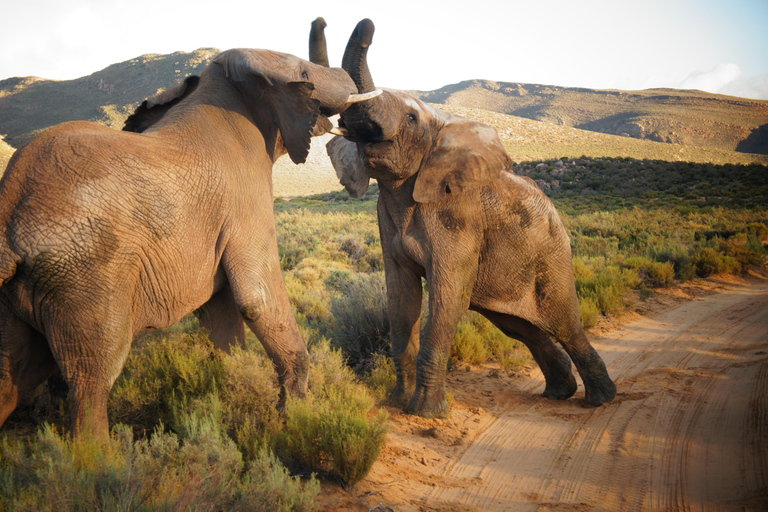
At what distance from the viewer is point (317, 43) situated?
14.2 feet

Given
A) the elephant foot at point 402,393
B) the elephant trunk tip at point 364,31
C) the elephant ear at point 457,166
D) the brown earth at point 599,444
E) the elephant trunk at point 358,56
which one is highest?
the elephant trunk tip at point 364,31

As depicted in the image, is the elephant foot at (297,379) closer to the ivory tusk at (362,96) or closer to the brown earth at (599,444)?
the brown earth at (599,444)

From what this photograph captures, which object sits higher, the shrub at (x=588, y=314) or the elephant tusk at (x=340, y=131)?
the elephant tusk at (x=340, y=131)

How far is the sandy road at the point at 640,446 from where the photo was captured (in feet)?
12.1

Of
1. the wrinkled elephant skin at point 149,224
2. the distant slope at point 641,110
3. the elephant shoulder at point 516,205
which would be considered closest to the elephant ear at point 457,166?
the elephant shoulder at point 516,205

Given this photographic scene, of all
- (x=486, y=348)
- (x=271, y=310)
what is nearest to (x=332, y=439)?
(x=271, y=310)

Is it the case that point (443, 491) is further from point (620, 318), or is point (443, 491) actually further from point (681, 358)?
point (620, 318)

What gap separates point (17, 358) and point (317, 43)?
10.2 ft

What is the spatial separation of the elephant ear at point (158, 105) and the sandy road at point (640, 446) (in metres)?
3.49

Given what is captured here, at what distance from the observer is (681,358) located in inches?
268

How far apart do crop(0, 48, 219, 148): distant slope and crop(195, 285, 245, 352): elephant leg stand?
67710 millimetres

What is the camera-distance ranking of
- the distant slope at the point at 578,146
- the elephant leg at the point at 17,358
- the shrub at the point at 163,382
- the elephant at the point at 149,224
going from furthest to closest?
the distant slope at the point at 578,146
the shrub at the point at 163,382
the elephant leg at the point at 17,358
the elephant at the point at 149,224

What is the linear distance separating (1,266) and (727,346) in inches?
320

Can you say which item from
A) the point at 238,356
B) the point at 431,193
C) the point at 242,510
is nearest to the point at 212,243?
the point at 238,356
